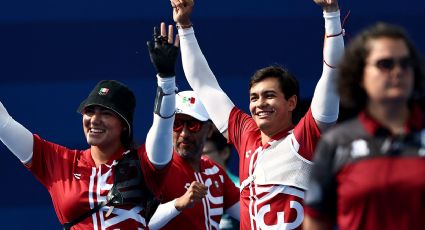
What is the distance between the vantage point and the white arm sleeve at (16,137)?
400 centimetres

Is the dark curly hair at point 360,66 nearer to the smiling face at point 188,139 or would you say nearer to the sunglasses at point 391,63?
the sunglasses at point 391,63

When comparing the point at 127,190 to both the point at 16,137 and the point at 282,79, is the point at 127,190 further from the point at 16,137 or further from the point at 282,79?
the point at 282,79

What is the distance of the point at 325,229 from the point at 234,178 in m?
2.98

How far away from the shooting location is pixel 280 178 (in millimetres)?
3971

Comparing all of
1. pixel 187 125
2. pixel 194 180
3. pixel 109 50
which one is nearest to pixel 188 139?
pixel 187 125

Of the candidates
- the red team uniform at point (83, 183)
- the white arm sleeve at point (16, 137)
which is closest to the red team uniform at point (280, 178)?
the red team uniform at point (83, 183)

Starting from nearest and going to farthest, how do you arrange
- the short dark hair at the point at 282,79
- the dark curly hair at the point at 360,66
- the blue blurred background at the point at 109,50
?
the dark curly hair at the point at 360,66, the short dark hair at the point at 282,79, the blue blurred background at the point at 109,50

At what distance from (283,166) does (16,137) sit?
1015 mm

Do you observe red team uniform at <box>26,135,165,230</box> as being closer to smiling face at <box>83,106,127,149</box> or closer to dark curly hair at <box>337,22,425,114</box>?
smiling face at <box>83,106,127,149</box>

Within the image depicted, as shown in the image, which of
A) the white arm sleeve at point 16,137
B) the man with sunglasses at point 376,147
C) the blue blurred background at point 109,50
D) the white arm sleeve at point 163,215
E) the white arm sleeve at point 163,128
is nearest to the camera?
the man with sunglasses at point 376,147

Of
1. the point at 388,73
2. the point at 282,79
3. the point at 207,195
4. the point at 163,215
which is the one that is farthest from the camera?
the point at 207,195

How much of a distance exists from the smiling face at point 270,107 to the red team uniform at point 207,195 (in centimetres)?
58

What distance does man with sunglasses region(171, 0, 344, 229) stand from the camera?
149 inches

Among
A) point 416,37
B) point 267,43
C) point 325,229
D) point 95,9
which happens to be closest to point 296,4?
point 267,43
